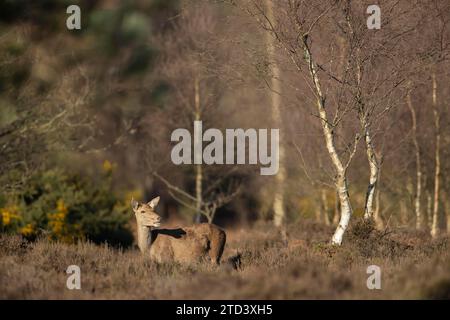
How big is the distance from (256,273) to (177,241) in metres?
2.69

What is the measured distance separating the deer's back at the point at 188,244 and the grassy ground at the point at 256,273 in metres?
0.51

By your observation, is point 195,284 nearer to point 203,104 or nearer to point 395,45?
point 395,45

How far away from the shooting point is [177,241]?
1316 cm

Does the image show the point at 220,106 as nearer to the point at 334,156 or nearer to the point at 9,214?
the point at 9,214

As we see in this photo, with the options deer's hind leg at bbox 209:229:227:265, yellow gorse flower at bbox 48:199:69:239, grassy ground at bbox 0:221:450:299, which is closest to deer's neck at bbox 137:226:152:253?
Result: grassy ground at bbox 0:221:450:299

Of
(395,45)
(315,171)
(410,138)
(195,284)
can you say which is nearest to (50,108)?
(315,171)

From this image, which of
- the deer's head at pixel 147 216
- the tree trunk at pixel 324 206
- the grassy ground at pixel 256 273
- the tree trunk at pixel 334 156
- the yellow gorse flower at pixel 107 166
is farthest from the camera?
the yellow gorse flower at pixel 107 166

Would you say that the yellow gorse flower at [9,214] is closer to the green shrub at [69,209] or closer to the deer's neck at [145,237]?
the green shrub at [69,209]

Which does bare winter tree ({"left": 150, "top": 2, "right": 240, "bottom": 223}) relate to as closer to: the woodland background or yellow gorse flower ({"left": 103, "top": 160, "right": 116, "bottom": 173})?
the woodland background

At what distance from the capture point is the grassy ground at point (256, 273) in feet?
31.2

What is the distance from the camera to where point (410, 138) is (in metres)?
20.6

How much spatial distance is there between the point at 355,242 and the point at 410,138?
7.57m

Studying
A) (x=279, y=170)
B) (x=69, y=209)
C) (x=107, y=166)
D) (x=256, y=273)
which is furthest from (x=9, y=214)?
(x=256, y=273)

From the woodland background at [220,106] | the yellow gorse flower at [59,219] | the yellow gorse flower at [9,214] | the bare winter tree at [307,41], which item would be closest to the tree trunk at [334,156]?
the bare winter tree at [307,41]
